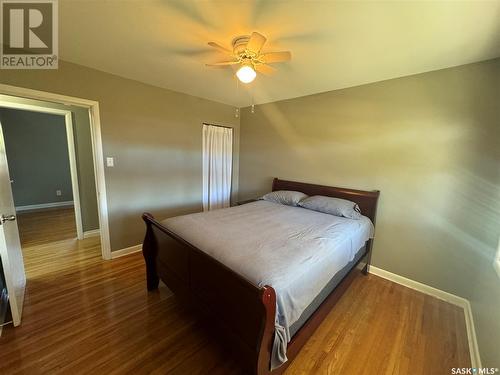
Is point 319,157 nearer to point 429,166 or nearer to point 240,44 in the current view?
point 429,166

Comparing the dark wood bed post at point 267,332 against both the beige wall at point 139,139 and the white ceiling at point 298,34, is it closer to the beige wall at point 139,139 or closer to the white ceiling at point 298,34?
the white ceiling at point 298,34

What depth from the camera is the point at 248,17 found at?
4.78ft

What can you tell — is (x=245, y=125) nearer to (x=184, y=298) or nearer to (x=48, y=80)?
(x=48, y=80)

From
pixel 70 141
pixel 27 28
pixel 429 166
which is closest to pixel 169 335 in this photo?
pixel 27 28

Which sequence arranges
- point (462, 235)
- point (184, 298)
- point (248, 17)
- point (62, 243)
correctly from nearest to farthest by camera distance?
point (248, 17), point (184, 298), point (462, 235), point (62, 243)

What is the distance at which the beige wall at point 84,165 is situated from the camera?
3.24 m

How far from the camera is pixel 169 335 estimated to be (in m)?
1.63

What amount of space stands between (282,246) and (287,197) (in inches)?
59.4

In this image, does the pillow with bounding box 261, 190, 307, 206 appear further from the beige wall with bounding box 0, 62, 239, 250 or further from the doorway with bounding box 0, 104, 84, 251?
the doorway with bounding box 0, 104, 84, 251

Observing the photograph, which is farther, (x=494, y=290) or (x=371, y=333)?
(x=371, y=333)

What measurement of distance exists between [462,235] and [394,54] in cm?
192

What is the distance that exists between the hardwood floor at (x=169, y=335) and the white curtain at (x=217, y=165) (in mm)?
1891

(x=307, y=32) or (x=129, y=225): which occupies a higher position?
(x=307, y=32)

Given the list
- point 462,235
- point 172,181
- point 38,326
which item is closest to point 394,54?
point 462,235
